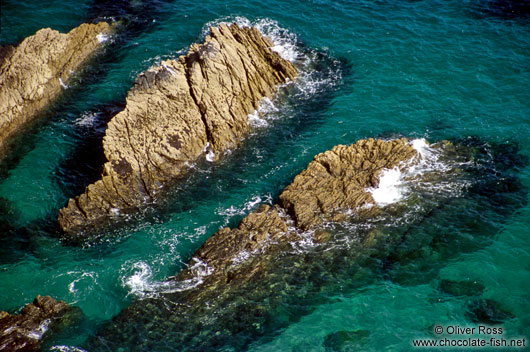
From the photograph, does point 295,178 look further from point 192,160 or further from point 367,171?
point 192,160

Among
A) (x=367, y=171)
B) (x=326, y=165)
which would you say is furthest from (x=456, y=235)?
(x=326, y=165)

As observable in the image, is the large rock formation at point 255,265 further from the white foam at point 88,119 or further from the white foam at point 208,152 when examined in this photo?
the white foam at point 88,119

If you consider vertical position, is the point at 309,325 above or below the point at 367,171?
below

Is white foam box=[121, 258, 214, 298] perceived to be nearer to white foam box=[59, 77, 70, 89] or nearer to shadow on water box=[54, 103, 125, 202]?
shadow on water box=[54, 103, 125, 202]

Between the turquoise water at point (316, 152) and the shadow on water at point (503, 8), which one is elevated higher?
the shadow on water at point (503, 8)

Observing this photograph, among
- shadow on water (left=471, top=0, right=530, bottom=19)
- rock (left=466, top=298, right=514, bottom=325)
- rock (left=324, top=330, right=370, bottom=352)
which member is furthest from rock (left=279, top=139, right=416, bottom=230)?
shadow on water (left=471, top=0, right=530, bottom=19)

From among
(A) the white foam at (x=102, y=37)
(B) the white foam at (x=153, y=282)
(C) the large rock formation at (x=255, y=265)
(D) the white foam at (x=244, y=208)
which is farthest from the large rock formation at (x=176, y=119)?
(A) the white foam at (x=102, y=37)
